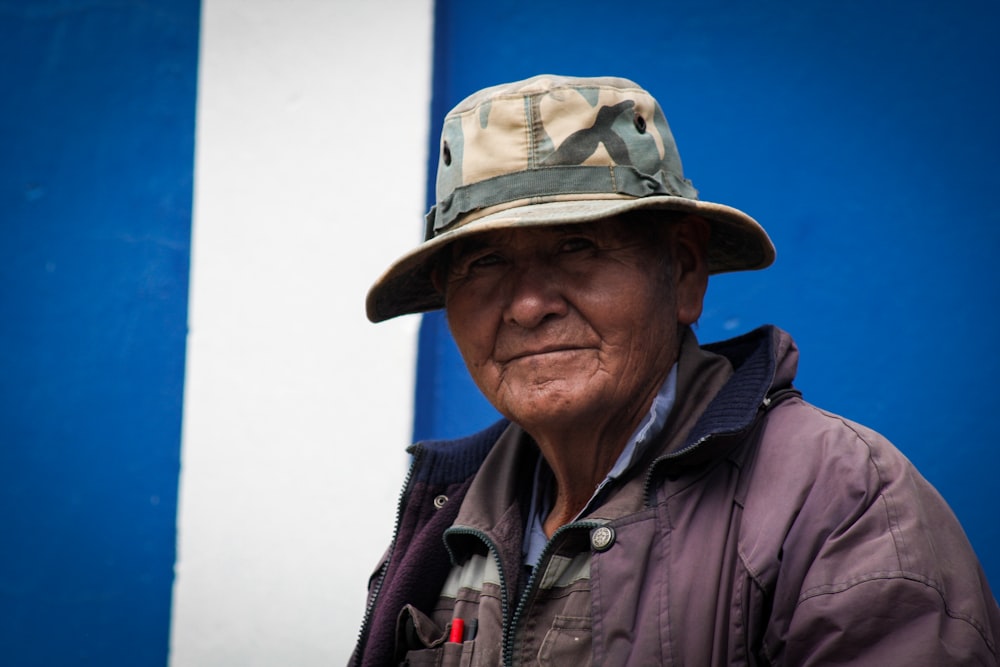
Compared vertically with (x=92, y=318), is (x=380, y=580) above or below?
below

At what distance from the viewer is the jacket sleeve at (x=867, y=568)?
4.84 feet

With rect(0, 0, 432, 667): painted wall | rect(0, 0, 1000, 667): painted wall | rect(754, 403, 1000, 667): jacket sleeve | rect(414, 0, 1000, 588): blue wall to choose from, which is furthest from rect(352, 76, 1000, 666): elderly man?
rect(0, 0, 432, 667): painted wall

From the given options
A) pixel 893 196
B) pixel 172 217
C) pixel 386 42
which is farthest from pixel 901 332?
pixel 172 217

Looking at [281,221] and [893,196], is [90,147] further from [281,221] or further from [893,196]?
[893,196]

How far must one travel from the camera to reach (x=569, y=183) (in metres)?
1.94

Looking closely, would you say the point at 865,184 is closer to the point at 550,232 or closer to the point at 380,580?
the point at 550,232

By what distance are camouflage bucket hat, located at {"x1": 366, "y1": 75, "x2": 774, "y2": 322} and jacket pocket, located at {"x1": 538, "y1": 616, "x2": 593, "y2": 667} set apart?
76 centimetres

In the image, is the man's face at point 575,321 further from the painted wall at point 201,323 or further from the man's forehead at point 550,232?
the painted wall at point 201,323

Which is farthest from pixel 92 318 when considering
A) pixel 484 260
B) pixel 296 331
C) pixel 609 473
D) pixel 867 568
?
pixel 867 568

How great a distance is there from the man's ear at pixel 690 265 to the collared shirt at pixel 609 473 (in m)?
0.14

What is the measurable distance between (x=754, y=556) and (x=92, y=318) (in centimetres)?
272

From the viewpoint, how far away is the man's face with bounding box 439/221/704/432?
195cm

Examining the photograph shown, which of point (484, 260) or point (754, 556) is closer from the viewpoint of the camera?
point (754, 556)

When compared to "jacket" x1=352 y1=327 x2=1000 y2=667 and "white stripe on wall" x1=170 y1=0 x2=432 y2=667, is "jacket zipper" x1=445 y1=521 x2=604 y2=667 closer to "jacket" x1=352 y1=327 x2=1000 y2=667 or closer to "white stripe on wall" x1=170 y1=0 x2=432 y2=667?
"jacket" x1=352 y1=327 x2=1000 y2=667
